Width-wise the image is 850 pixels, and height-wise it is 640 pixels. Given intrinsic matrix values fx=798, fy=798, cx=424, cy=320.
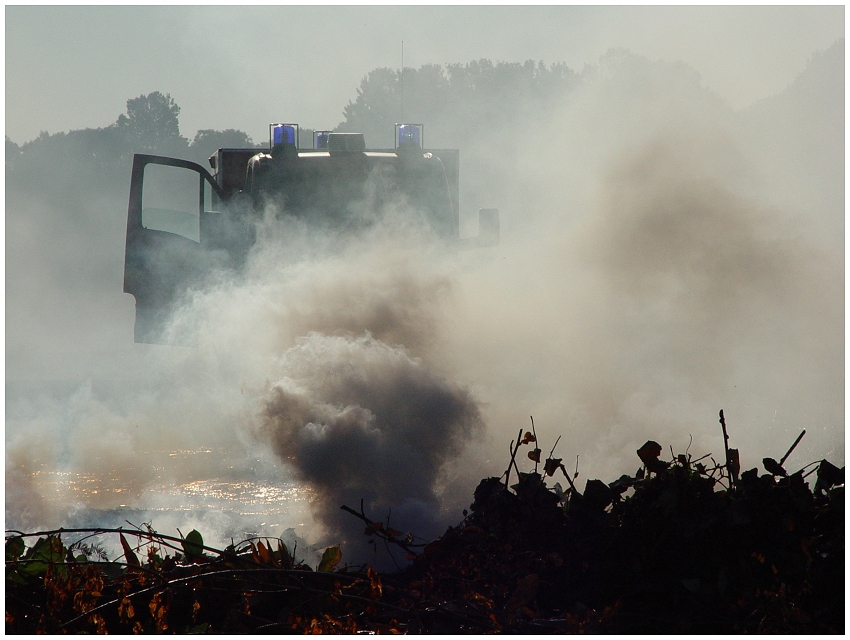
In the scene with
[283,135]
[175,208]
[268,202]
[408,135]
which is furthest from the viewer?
[175,208]

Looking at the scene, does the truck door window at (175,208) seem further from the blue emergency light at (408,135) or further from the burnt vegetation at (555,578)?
the burnt vegetation at (555,578)

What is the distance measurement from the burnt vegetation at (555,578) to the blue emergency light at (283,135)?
5806 mm

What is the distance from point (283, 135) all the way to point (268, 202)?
2.67 ft

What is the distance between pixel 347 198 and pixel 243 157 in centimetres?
148

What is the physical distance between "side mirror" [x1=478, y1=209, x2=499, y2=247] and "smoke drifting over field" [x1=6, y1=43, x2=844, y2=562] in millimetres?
454

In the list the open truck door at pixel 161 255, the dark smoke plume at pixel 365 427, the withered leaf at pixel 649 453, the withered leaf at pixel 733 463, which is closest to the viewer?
the withered leaf at pixel 733 463

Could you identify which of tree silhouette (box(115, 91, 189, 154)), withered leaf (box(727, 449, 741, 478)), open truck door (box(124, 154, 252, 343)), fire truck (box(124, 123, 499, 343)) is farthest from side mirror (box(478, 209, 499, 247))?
tree silhouette (box(115, 91, 189, 154))

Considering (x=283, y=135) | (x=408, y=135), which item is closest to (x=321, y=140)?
(x=283, y=135)

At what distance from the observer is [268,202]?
8.27 metres

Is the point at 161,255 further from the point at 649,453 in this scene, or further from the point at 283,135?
the point at 649,453

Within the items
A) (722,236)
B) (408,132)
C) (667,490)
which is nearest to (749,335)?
(722,236)

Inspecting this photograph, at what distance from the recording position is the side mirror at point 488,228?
28.0 ft

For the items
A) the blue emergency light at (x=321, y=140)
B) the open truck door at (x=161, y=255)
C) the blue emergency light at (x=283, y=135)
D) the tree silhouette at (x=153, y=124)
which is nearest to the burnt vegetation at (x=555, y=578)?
the open truck door at (x=161, y=255)

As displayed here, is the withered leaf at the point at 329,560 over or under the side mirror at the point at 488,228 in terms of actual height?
under
